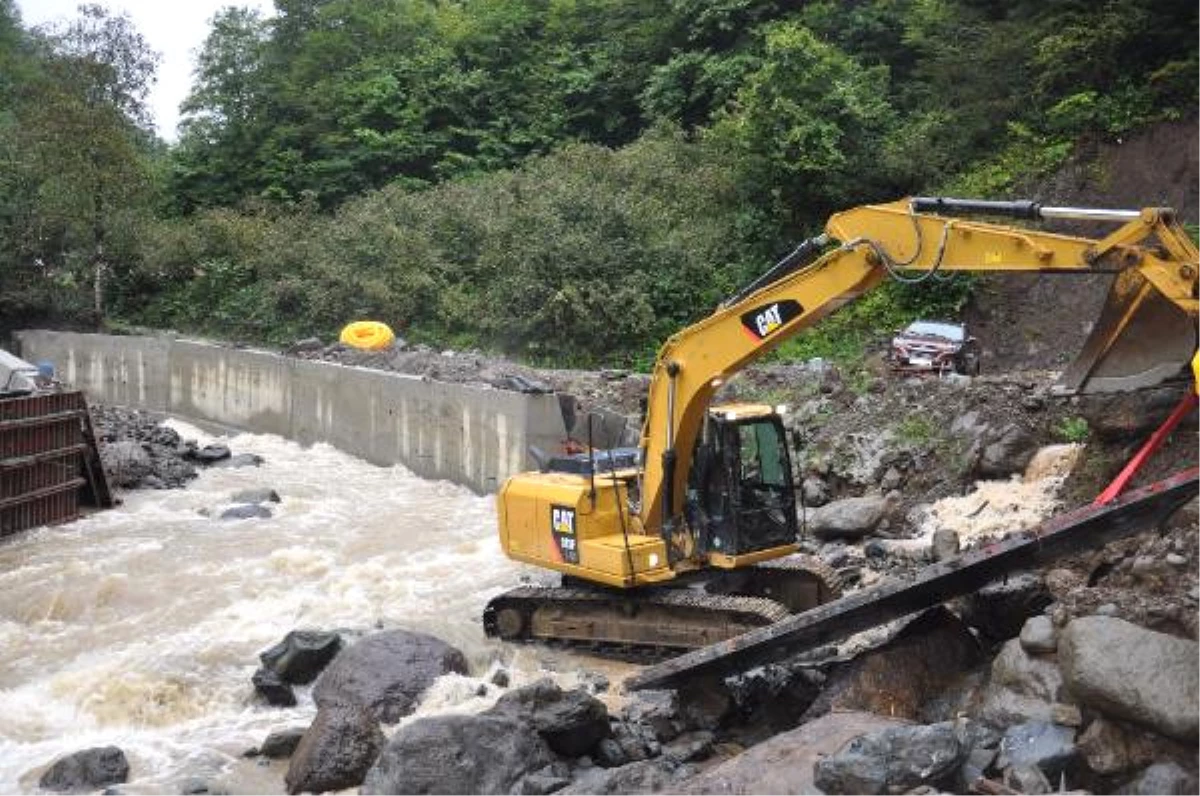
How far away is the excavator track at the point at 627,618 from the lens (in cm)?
1102


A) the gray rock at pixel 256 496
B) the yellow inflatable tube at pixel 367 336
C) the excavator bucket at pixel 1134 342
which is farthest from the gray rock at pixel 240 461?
the excavator bucket at pixel 1134 342

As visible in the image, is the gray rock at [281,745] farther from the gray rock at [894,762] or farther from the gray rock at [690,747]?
the gray rock at [894,762]

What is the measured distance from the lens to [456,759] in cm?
819

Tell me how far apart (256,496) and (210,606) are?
608 centimetres

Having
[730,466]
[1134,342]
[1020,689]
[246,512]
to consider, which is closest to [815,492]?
[730,466]

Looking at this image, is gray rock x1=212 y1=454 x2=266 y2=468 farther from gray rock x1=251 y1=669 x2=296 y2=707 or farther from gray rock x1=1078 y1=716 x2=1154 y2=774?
gray rock x1=1078 y1=716 x2=1154 y2=774

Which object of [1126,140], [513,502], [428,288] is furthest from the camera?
[428,288]

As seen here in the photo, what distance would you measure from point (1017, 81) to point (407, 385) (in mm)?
15223

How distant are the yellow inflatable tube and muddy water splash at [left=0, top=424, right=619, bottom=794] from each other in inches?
217

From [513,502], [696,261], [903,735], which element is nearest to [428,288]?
[696,261]

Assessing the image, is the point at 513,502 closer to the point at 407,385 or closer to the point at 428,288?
the point at 407,385

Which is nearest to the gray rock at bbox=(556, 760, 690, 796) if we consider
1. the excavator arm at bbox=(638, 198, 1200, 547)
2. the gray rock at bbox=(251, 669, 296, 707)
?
the excavator arm at bbox=(638, 198, 1200, 547)

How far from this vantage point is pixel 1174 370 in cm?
938

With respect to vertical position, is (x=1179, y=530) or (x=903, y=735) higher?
(x=1179, y=530)
